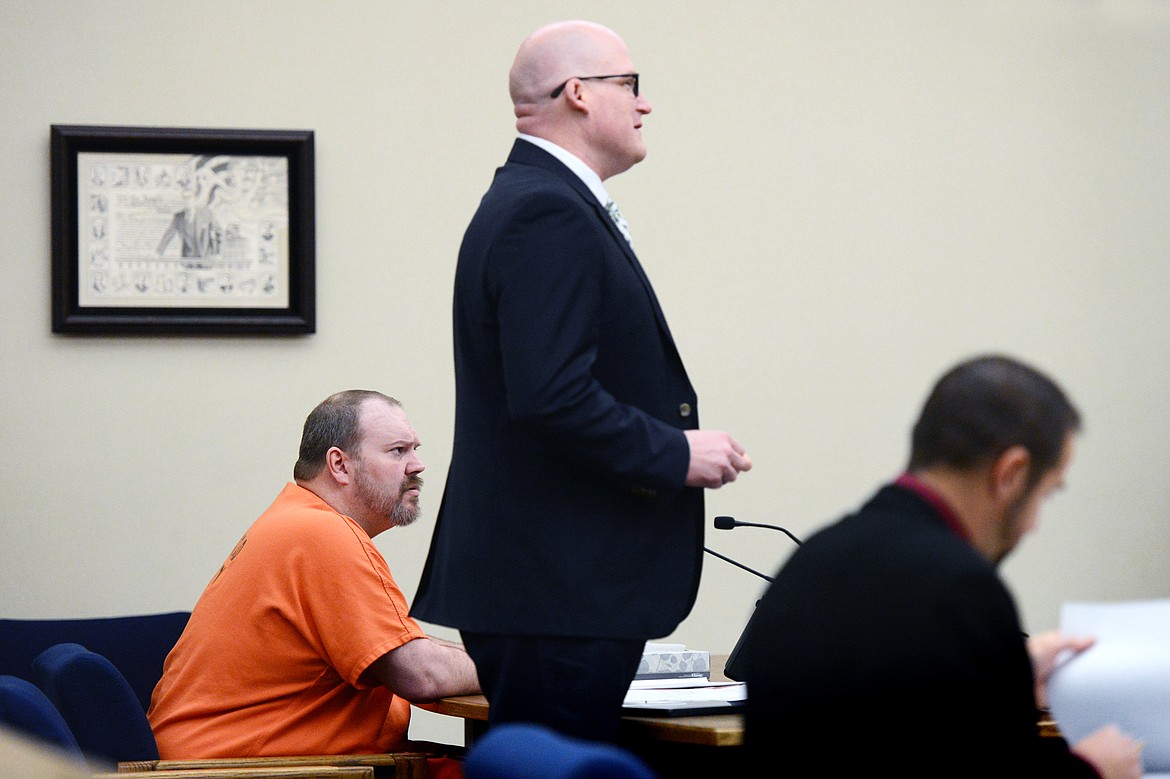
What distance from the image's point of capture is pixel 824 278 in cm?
401

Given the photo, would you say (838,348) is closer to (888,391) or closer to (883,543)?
(888,391)

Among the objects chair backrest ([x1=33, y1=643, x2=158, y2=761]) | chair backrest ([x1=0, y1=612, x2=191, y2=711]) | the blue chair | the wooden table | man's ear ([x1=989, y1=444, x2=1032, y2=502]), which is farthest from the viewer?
chair backrest ([x1=0, y1=612, x2=191, y2=711])

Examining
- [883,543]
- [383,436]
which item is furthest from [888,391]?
[883,543]

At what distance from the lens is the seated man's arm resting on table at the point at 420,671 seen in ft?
7.78

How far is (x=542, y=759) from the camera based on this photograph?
115 cm

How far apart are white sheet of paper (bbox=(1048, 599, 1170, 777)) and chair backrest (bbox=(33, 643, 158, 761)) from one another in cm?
149

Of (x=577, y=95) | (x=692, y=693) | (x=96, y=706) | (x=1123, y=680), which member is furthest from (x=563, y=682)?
(x=96, y=706)

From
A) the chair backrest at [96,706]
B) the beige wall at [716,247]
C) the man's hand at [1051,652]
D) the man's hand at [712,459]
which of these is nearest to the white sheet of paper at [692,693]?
the man's hand at [712,459]

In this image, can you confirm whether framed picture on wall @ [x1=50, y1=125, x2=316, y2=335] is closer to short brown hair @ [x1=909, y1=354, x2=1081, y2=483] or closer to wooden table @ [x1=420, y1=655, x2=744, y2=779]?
wooden table @ [x1=420, y1=655, x2=744, y2=779]

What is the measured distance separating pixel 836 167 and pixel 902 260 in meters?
0.33

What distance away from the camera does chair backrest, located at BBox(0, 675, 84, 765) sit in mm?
1964

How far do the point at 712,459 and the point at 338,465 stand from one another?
1.18m

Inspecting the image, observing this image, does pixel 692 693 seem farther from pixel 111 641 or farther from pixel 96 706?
pixel 111 641

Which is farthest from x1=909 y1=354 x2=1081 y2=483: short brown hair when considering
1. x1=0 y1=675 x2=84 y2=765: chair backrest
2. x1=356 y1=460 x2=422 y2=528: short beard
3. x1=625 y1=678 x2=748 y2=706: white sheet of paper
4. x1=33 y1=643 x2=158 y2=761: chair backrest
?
x1=356 y1=460 x2=422 y2=528: short beard
